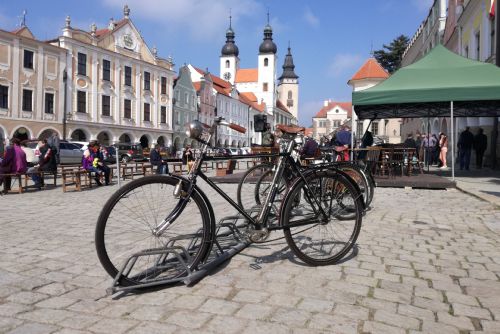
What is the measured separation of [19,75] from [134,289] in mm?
35747

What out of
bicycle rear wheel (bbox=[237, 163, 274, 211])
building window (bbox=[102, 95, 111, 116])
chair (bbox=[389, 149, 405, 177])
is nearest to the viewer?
bicycle rear wheel (bbox=[237, 163, 274, 211])

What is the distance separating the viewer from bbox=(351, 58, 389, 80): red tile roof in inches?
2359

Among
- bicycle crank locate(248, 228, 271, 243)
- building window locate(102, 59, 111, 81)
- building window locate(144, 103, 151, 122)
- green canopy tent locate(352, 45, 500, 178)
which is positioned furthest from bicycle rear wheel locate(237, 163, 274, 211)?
building window locate(144, 103, 151, 122)

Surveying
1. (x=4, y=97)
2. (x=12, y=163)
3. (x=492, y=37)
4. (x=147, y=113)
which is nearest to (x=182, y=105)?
(x=147, y=113)

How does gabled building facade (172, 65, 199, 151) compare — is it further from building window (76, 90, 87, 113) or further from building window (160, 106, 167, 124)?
building window (76, 90, 87, 113)

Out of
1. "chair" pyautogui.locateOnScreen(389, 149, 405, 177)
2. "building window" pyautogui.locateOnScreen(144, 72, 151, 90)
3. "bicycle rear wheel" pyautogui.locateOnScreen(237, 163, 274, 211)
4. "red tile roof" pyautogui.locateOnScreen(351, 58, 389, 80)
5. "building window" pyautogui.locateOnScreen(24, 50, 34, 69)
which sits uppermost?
"red tile roof" pyautogui.locateOnScreen(351, 58, 389, 80)

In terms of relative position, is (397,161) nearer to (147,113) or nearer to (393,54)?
(147,113)

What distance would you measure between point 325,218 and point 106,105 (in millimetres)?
41387

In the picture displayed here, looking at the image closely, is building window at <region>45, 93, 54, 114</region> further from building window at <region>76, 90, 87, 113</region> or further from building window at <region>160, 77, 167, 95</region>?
building window at <region>160, 77, 167, 95</region>

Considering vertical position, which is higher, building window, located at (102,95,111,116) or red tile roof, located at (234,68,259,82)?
red tile roof, located at (234,68,259,82)

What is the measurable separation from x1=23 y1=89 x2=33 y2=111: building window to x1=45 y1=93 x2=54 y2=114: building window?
1350 mm

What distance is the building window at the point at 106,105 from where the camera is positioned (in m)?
41.7

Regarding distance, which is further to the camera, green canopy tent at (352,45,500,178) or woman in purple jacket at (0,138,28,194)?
woman in purple jacket at (0,138,28,194)

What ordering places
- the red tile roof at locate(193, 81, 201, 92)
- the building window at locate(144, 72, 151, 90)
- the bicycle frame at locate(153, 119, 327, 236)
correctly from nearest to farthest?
1. the bicycle frame at locate(153, 119, 327, 236)
2. the building window at locate(144, 72, 151, 90)
3. the red tile roof at locate(193, 81, 201, 92)
